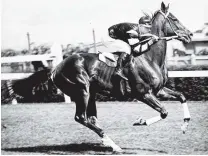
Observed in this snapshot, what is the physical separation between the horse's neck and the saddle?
1.52 ft

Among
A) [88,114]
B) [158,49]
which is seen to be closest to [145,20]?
[158,49]

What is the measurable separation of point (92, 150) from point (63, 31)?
1.87m

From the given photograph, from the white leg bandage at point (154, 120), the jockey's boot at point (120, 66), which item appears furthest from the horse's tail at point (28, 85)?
the white leg bandage at point (154, 120)

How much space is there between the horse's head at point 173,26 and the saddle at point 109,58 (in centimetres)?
81

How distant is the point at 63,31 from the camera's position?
227 inches

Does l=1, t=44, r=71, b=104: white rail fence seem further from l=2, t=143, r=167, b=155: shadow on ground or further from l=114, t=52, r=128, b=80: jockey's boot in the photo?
l=114, t=52, r=128, b=80: jockey's boot

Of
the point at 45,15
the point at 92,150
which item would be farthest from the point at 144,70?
the point at 45,15

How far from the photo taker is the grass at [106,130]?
5219mm

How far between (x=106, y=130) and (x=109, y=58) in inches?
42.0

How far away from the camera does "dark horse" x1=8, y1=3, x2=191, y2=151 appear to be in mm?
5156

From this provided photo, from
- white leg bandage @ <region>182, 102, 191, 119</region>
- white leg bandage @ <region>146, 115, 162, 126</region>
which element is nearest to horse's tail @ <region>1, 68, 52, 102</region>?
white leg bandage @ <region>146, 115, 162, 126</region>

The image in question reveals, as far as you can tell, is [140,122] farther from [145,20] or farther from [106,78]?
[145,20]

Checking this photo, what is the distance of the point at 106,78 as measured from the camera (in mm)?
5324

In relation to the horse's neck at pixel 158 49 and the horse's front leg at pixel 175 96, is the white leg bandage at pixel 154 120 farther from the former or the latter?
the horse's neck at pixel 158 49
